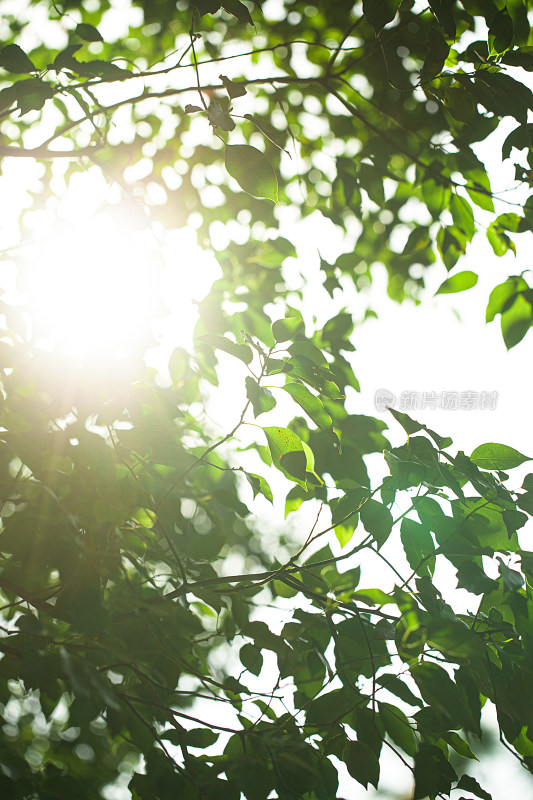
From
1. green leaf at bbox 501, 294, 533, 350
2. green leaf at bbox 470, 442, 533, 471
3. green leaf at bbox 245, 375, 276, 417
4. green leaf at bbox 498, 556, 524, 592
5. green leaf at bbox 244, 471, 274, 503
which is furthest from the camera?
green leaf at bbox 501, 294, 533, 350

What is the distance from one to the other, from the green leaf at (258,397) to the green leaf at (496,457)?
379 millimetres

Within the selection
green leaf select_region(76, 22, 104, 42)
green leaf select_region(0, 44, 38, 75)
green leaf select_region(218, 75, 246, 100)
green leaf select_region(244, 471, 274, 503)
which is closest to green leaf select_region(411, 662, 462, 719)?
green leaf select_region(244, 471, 274, 503)

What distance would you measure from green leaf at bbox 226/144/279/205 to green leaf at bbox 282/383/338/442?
1.03 feet

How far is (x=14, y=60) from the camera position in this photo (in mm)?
925

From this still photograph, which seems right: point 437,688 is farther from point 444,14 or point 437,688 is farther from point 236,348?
point 444,14

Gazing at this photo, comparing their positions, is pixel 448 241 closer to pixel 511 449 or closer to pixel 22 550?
pixel 511 449

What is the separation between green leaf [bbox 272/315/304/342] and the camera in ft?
2.89

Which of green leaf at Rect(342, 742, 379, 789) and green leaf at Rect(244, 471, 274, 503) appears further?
green leaf at Rect(244, 471, 274, 503)

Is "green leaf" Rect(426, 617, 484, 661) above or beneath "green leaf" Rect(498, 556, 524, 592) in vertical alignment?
Answer: beneath

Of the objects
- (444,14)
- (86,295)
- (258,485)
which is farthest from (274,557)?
(444,14)

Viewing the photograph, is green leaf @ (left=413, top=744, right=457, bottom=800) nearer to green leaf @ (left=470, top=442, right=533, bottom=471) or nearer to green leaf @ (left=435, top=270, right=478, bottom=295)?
green leaf @ (left=470, top=442, right=533, bottom=471)

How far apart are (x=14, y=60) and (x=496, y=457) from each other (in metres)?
1.10

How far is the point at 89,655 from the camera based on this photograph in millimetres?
830

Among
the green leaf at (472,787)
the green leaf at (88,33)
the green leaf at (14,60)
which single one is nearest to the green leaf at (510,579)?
the green leaf at (472,787)
